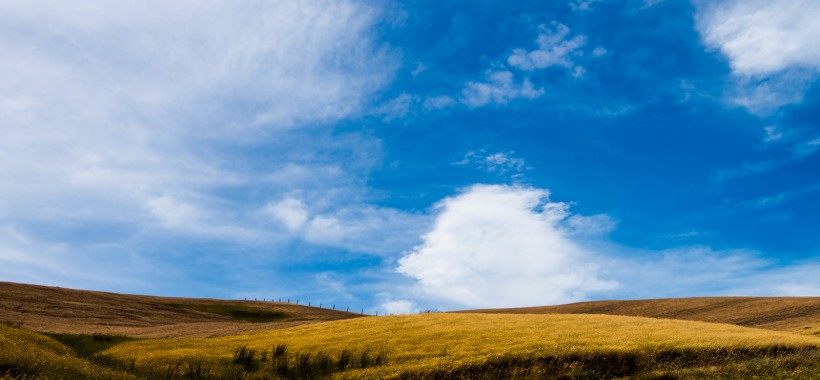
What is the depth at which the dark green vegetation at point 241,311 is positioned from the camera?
317ft

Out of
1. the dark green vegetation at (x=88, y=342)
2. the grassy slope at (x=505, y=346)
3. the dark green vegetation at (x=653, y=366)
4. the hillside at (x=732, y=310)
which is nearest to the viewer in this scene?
the dark green vegetation at (x=653, y=366)

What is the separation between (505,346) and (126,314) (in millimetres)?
65389

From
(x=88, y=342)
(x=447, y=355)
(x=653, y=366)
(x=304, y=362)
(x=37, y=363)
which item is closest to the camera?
(x=37, y=363)

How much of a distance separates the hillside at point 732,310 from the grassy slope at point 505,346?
15473mm

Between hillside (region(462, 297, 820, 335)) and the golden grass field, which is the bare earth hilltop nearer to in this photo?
hillside (region(462, 297, 820, 335))

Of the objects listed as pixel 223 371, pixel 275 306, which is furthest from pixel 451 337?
pixel 275 306

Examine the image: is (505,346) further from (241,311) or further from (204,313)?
(241,311)

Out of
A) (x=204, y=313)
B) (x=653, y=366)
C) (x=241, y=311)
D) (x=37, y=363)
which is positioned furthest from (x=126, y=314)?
(x=653, y=366)

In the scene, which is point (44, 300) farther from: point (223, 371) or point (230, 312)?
point (223, 371)

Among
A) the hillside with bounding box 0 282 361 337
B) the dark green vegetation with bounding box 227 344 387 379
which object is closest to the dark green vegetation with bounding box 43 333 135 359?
the hillside with bounding box 0 282 361 337

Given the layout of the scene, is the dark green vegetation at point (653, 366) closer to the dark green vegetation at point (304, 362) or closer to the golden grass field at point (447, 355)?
the golden grass field at point (447, 355)

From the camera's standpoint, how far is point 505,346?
98.9ft

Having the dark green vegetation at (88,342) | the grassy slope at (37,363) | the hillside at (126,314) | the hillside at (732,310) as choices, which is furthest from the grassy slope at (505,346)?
the hillside at (732,310)

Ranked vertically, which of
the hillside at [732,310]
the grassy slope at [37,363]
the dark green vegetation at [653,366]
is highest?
the hillside at [732,310]
